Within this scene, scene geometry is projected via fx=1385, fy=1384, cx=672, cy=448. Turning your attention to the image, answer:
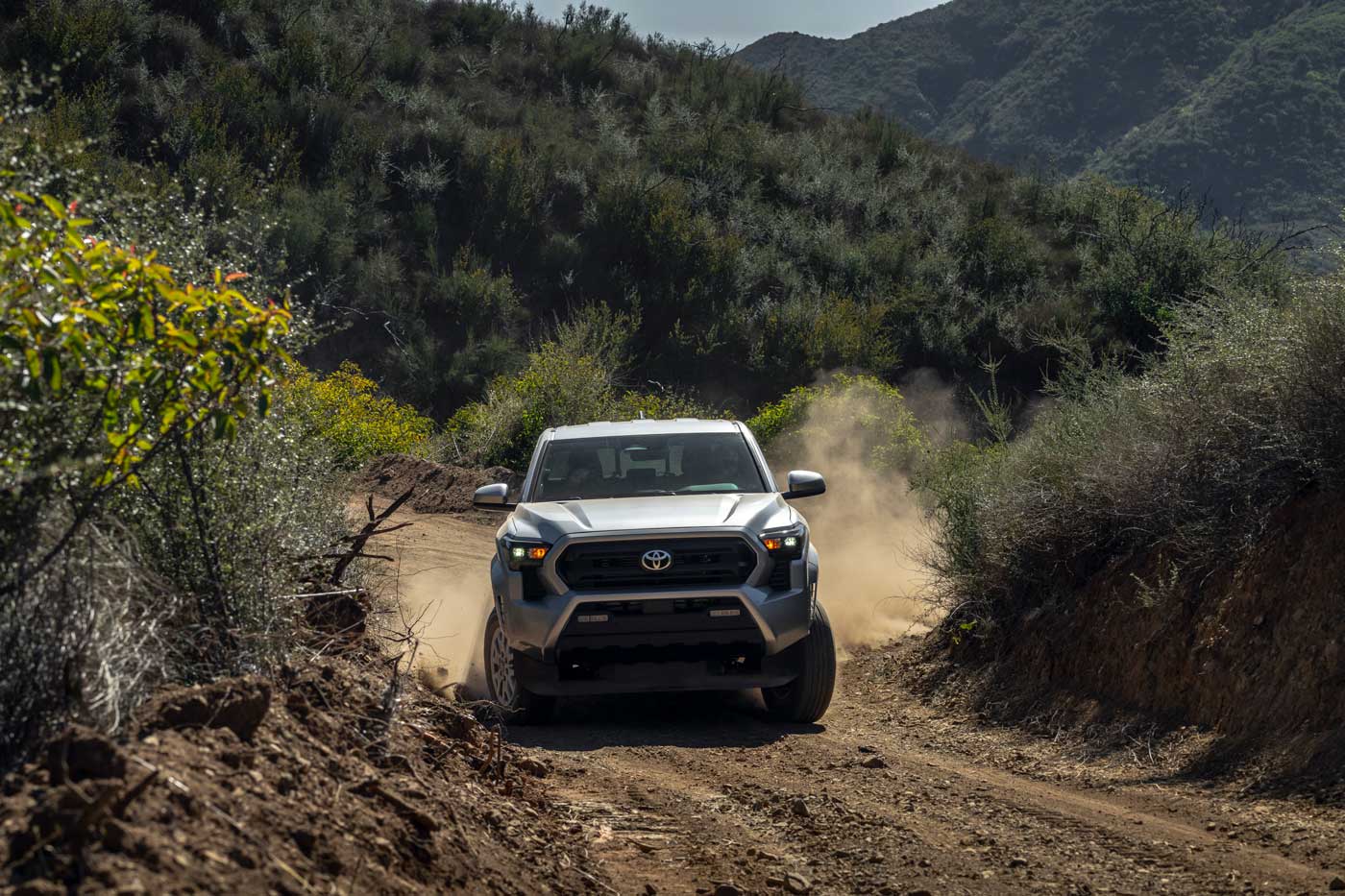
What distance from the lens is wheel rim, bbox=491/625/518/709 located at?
339 inches

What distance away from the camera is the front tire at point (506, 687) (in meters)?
8.60

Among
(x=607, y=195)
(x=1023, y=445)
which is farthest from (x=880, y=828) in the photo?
(x=607, y=195)

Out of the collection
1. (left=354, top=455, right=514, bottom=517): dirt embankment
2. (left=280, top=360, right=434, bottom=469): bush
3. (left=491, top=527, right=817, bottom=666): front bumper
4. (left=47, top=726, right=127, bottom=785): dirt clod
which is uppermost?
(left=47, top=726, right=127, bottom=785): dirt clod

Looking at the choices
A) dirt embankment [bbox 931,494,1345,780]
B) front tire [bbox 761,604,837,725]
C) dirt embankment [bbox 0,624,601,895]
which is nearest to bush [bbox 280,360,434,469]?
front tire [bbox 761,604,837,725]

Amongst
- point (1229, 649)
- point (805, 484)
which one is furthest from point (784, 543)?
point (1229, 649)

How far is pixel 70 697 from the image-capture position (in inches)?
163

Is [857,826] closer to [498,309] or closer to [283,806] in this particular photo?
[283,806]

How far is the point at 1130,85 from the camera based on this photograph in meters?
68.8

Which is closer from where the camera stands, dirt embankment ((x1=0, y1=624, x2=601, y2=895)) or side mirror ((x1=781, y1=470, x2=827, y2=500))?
dirt embankment ((x1=0, y1=624, x2=601, y2=895))

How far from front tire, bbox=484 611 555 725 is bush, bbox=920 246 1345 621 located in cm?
371

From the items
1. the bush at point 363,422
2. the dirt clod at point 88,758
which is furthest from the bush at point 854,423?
the dirt clod at point 88,758

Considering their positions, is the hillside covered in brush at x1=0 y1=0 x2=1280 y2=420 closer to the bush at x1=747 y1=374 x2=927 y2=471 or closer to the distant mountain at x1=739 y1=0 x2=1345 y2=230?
the bush at x1=747 y1=374 x2=927 y2=471

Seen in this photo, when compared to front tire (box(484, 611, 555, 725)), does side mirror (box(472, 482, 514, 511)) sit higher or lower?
higher

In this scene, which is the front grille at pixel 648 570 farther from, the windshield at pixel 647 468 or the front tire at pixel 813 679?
the windshield at pixel 647 468
